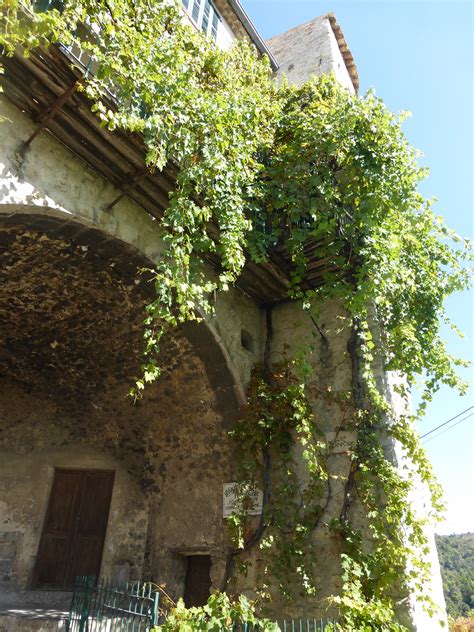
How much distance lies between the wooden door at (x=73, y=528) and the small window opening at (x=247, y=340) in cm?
283

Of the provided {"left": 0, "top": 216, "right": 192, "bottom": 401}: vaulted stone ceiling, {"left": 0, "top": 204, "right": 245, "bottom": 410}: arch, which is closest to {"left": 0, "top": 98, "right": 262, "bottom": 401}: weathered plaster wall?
{"left": 0, "top": 204, "right": 245, "bottom": 410}: arch

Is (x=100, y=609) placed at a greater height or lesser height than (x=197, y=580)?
lesser

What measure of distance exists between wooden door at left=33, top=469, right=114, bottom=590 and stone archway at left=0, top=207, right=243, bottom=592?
153 millimetres

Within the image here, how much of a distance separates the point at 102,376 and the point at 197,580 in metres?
2.95

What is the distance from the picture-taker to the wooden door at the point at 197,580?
6.40 m

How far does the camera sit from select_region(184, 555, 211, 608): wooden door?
252 inches

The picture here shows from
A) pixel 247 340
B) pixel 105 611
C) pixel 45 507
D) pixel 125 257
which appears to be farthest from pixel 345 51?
pixel 105 611

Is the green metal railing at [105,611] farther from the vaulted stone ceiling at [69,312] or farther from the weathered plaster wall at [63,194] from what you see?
the weathered plaster wall at [63,194]

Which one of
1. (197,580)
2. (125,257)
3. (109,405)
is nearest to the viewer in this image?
(125,257)

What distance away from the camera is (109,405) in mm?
7121

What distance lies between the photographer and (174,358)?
6.26m

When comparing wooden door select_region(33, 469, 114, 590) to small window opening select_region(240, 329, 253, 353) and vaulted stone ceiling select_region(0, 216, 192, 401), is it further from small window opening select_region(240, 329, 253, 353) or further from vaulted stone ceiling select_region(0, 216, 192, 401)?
small window opening select_region(240, 329, 253, 353)

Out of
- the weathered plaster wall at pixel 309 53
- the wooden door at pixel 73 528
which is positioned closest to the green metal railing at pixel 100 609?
the wooden door at pixel 73 528

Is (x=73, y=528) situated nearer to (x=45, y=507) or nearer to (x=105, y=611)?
(x=45, y=507)
